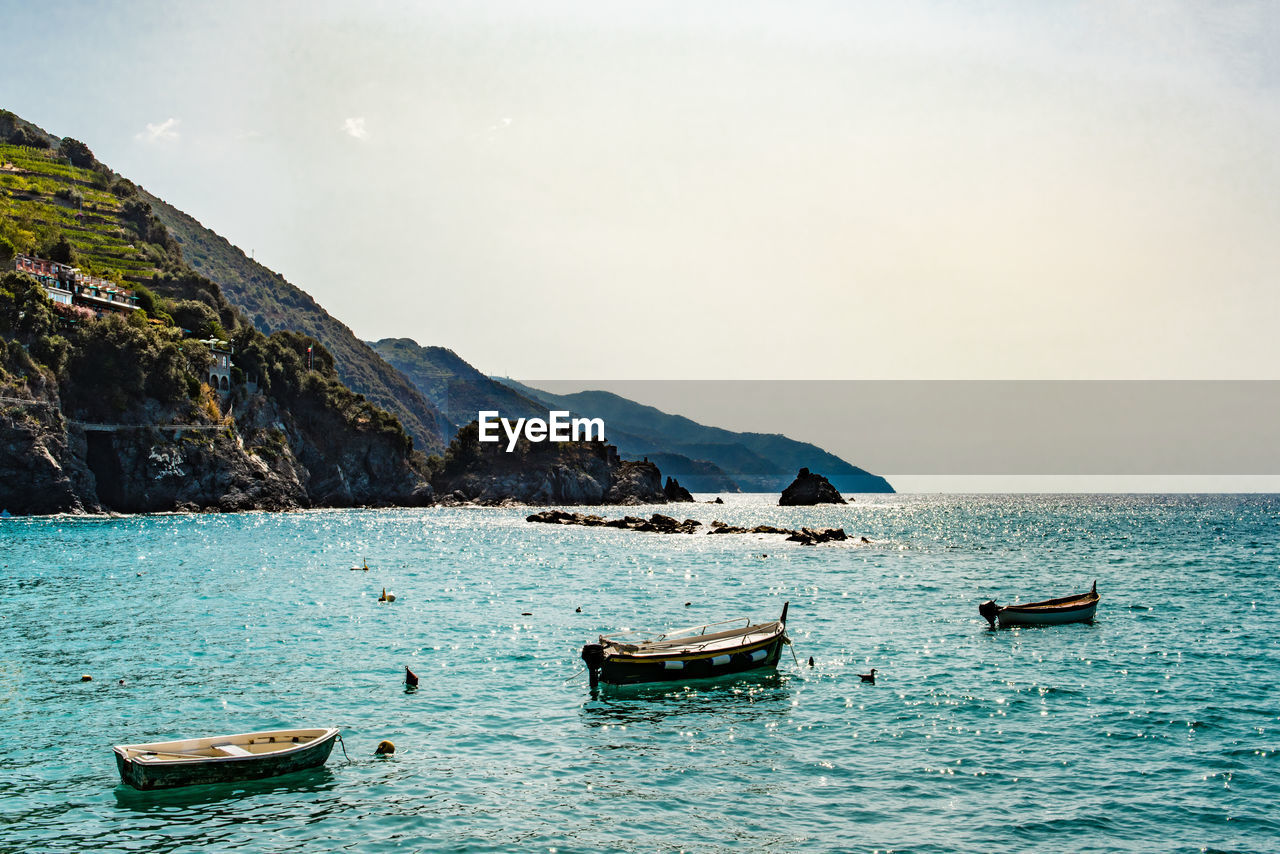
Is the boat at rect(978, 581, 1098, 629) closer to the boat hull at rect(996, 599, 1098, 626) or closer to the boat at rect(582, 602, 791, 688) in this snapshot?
the boat hull at rect(996, 599, 1098, 626)

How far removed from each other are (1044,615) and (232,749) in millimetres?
39674

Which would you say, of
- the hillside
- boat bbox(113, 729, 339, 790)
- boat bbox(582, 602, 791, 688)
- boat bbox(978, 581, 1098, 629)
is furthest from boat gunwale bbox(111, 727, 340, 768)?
the hillside

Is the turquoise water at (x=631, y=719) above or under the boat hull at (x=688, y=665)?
under

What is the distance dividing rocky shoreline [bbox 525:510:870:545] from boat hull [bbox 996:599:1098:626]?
176ft

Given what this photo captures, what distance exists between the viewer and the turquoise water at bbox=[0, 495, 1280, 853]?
672 inches

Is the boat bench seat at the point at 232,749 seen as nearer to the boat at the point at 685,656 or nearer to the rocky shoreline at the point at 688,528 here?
the boat at the point at 685,656

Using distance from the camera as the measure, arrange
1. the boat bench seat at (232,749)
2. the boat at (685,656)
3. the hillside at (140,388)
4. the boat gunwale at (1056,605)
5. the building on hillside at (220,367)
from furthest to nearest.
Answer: the building on hillside at (220,367)
the hillside at (140,388)
the boat gunwale at (1056,605)
the boat at (685,656)
the boat bench seat at (232,749)

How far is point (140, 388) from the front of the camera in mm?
126750

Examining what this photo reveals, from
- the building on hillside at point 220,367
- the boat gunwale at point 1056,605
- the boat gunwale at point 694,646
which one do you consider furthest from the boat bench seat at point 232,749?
the building on hillside at point 220,367

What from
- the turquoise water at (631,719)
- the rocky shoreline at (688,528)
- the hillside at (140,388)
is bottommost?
the rocky shoreline at (688,528)

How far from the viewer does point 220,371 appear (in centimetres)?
15162

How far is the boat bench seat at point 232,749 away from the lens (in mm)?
19278

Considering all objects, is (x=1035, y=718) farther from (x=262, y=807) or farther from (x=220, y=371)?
(x=220, y=371)

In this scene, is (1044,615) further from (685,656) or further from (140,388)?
(140,388)
